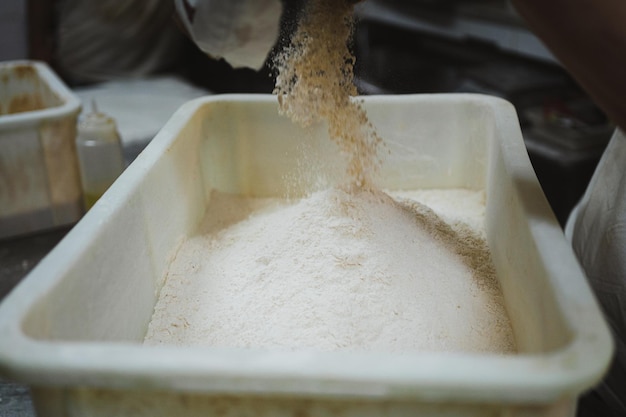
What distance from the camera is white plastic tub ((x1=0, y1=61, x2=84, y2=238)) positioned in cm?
113

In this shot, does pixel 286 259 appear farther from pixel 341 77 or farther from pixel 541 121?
pixel 541 121

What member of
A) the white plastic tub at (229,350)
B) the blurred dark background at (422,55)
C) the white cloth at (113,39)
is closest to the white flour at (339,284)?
the white plastic tub at (229,350)

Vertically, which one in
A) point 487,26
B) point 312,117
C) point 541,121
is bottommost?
point 541,121

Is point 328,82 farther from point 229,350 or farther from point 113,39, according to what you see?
point 113,39

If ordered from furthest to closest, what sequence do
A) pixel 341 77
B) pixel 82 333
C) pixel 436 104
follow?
pixel 436 104 → pixel 341 77 → pixel 82 333

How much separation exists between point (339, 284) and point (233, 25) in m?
0.33

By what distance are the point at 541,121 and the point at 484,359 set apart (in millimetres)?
1798

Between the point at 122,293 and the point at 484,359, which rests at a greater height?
the point at 484,359

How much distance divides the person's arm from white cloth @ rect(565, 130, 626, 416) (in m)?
0.36

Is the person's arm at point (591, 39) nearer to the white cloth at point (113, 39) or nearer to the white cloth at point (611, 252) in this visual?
the white cloth at point (611, 252)

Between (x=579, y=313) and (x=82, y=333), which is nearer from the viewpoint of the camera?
(x=579, y=313)

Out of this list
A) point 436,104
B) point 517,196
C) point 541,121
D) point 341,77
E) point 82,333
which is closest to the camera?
point 82,333

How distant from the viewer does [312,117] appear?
3.00ft

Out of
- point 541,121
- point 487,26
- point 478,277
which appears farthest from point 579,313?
point 487,26
